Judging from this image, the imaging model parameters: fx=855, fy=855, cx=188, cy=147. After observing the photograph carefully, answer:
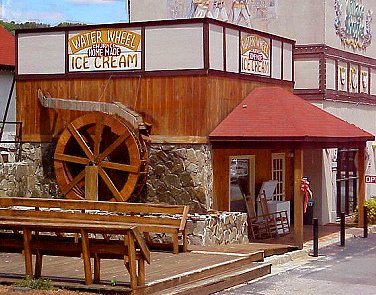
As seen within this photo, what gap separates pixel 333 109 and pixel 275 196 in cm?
393

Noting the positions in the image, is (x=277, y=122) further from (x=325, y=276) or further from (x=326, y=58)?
(x=326, y=58)

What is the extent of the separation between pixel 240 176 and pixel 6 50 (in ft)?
43.8

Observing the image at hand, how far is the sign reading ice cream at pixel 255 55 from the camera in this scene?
20.6m

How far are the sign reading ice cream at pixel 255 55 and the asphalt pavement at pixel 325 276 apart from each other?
4728mm

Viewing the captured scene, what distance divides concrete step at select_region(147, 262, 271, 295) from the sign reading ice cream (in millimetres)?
6304

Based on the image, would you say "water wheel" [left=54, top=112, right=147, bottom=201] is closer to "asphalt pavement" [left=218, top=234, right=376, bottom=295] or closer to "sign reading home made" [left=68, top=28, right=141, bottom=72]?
"sign reading home made" [left=68, top=28, right=141, bottom=72]

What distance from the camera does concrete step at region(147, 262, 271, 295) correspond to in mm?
12837

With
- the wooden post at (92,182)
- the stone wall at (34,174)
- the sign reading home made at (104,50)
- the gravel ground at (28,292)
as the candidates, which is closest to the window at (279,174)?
the sign reading home made at (104,50)

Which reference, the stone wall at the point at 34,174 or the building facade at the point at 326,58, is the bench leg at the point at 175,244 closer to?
the stone wall at the point at 34,174

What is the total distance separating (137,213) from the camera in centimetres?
1761

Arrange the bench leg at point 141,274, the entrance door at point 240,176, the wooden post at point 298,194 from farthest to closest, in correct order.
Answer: the entrance door at point 240,176 < the wooden post at point 298,194 < the bench leg at point 141,274

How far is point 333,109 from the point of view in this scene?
83.0ft

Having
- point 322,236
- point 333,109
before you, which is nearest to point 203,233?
point 322,236

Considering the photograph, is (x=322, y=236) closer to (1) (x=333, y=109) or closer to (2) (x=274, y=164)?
(2) (x=274, y=164)
